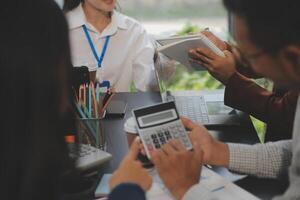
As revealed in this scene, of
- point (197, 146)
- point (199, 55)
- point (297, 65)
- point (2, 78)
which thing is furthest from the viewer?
point (199, 55)

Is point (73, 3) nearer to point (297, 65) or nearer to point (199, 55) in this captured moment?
point (199, 55)

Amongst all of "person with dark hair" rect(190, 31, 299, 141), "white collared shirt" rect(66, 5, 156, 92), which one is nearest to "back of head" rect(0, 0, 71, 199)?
"person with dark hair" rect(190, 31, 299, 141)

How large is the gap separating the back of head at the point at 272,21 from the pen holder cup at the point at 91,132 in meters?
0.51

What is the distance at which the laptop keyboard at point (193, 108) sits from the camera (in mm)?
1358

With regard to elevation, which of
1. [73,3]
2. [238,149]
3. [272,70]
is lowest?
[238,149]

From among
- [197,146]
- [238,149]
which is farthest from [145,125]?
[238,149]

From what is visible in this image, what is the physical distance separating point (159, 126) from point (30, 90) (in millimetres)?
423

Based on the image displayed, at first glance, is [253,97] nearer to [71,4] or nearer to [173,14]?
[71,4]

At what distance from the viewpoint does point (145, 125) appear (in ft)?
3.34

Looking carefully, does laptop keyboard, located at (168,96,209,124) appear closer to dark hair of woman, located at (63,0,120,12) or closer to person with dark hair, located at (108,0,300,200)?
person with dark hair, located at (108,0,300,200)

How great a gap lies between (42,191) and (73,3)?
1.28m

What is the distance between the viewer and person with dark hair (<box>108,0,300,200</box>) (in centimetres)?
72

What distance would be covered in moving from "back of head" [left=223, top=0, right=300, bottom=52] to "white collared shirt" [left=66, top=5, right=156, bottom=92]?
1.05m

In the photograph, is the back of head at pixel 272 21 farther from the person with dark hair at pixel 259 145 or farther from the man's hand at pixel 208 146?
the man's hand at pixel 208 146
